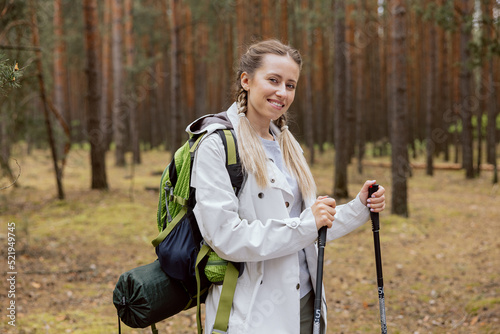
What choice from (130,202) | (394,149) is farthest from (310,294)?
(130,202)

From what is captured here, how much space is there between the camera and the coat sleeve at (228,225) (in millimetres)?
1955

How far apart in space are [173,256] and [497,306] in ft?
14.6

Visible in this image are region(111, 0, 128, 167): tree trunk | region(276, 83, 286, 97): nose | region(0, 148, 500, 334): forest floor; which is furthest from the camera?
region(111, 0, 128, 167): tree trunk

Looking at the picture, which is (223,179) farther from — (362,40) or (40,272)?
(362,40)

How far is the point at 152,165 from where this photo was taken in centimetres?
1867

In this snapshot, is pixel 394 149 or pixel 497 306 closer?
pixel 497 306

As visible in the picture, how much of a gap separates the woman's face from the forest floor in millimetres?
3476

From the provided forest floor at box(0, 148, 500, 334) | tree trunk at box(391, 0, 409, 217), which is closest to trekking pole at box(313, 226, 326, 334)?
forest floor at box(0, 148, 500, 334)

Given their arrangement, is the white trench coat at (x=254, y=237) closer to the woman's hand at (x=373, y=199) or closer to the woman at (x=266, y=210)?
the woman at (x=266, y=210)

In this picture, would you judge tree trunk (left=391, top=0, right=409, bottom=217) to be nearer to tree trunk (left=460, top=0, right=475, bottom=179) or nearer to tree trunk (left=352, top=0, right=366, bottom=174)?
tree trunk (left=460, top=0, right=475, bottom=179)

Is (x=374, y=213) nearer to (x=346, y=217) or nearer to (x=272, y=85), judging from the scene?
(x=346, y=217)

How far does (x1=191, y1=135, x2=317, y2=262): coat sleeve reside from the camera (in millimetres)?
1955

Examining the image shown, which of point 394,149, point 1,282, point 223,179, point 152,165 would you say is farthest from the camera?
point 152,165

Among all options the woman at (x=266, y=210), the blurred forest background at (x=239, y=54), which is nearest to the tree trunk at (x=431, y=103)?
the blurred forest background at (x=239, y=54)
